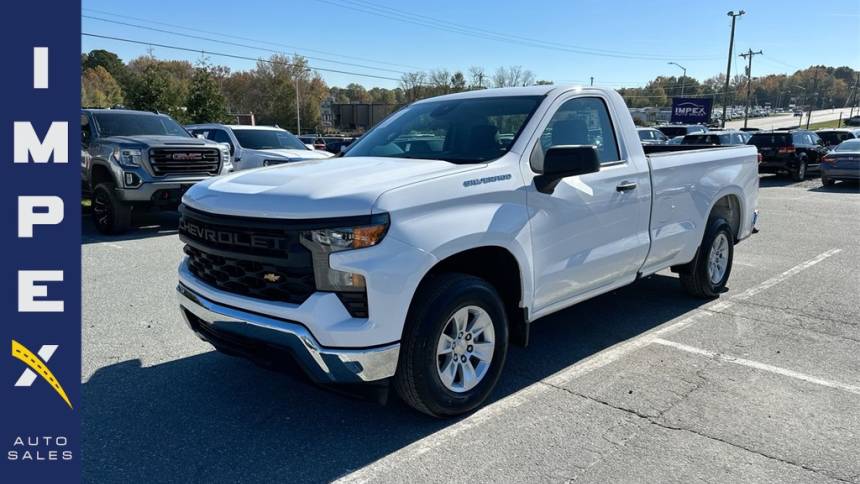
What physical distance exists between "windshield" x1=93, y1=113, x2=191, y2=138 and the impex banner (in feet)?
21.9

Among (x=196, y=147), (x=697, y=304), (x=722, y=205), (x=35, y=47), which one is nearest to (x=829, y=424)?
(x=697, y=304)

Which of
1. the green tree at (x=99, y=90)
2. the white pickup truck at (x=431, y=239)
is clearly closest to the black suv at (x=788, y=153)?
the white pickup truck at (x=431, y=239)

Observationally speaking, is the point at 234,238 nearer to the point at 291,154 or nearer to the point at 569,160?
the point at 569,160

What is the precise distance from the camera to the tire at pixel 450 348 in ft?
10.6

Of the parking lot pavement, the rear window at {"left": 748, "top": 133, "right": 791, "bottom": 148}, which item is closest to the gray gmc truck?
the parking lot pavement

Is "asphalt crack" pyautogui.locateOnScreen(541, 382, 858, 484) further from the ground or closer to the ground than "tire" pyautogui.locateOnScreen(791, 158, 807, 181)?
closer to the ground

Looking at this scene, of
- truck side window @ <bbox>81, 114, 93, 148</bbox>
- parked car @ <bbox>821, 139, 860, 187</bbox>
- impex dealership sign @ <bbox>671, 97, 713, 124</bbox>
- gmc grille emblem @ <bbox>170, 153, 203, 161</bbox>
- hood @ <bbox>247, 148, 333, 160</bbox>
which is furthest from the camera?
impex dealership sign @ <bbox>671, 97, 713, 124</bbox>

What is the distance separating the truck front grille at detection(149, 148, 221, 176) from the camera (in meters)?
9.88

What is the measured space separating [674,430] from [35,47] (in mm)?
5152

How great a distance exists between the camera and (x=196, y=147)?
10.4m

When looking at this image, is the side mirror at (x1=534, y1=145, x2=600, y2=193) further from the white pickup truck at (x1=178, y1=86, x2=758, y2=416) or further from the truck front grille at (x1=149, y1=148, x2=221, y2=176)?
the truck front grille at (x1=149, y1=148, x2=221, y2=176)

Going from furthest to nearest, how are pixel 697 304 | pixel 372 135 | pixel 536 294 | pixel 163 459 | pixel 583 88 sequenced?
pixel 697 304, pixel 372 135, pixel 583 88, pixel 536 294, pixel 163 459

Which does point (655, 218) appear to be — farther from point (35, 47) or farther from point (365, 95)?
point (365, 95)

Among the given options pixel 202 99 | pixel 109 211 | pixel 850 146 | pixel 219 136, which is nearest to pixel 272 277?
pixel 109 211
